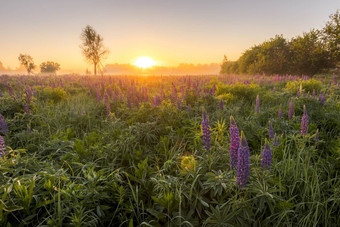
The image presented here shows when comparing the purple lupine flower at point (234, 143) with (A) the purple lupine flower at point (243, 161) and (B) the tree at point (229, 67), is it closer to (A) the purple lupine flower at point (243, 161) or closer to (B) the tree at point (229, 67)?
(A) the purple lupine flower at point (243, 161)

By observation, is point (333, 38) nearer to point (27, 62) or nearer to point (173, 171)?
point (173, 171)

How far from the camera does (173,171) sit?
7.55 feet

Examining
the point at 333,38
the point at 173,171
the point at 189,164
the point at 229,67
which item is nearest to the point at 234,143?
the point at 189,164

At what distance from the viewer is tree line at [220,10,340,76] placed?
16.5 meters

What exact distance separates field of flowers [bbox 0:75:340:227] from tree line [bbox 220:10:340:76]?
1692cm

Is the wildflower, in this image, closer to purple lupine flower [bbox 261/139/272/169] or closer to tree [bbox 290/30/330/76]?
purple lupine flower [bbox 261/139/272/169]

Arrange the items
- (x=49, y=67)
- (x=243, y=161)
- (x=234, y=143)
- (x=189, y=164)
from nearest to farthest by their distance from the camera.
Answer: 1. (x=243, y=161)
2. (x=234, y=143)
3. (x=189, y=164)
4. (x=49, y=67)

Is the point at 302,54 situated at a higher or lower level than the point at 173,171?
higher

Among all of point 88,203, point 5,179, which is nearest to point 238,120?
point 88,203

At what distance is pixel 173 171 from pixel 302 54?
73.5ft

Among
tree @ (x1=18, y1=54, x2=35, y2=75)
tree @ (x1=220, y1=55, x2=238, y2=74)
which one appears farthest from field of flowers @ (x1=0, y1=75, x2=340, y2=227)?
tree @ (x1=18, y1=54, x2=35, y2=75)

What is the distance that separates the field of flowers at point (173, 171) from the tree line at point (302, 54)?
16924 mm

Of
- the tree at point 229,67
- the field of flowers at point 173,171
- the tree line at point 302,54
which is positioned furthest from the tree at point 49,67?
the field of flowers at point 173,171

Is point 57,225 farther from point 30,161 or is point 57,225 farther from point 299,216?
point 299,216
